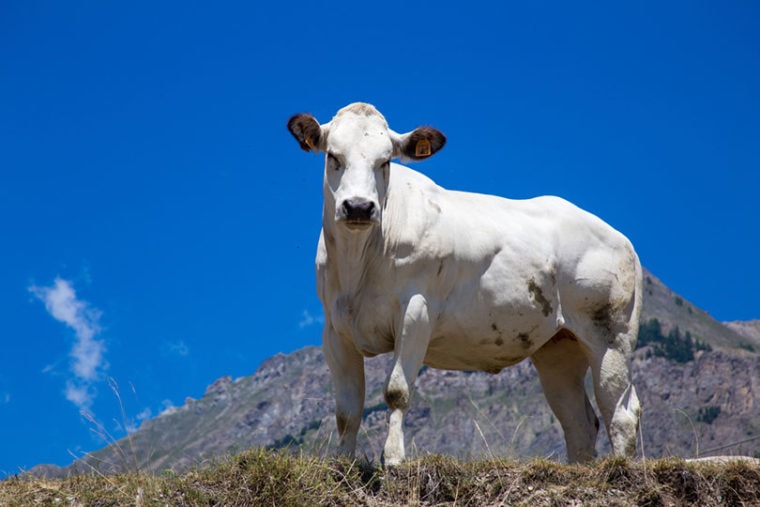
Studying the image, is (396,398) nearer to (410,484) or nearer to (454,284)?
(410,484)

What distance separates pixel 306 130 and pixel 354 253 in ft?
5.02

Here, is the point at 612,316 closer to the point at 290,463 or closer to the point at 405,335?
the point at 405,335

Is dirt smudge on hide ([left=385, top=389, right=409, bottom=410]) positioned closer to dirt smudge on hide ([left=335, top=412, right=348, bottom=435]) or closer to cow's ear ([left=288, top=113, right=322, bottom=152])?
dirt smudge on hide ([left=335, top=412, right=348, bottom=435])

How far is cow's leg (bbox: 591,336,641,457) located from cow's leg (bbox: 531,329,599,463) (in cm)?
47

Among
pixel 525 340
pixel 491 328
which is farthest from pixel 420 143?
pixel 525 340

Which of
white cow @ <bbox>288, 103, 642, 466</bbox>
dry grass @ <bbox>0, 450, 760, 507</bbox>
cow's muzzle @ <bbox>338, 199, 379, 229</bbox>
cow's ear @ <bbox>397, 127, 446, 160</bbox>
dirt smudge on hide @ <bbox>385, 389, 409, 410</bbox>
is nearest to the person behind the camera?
dry grass @ <bbox>0, 450, 760, 507</bbox>

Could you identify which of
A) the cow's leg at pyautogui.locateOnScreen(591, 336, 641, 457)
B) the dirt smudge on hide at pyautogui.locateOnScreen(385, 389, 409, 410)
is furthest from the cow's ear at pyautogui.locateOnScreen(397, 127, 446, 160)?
the cow's leg at pyautogui.locateOnScreen(591, 336, 641, 457)

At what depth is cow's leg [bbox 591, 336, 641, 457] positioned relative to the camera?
1310 centimetres

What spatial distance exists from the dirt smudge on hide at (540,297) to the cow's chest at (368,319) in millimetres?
2201

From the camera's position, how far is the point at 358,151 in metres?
11.2

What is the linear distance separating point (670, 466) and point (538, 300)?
2.98m

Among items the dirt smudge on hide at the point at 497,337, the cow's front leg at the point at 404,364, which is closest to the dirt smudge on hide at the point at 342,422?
the cow's front leg at the point at 404,364

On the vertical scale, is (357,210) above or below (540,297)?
above

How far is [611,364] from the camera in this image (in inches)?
526
